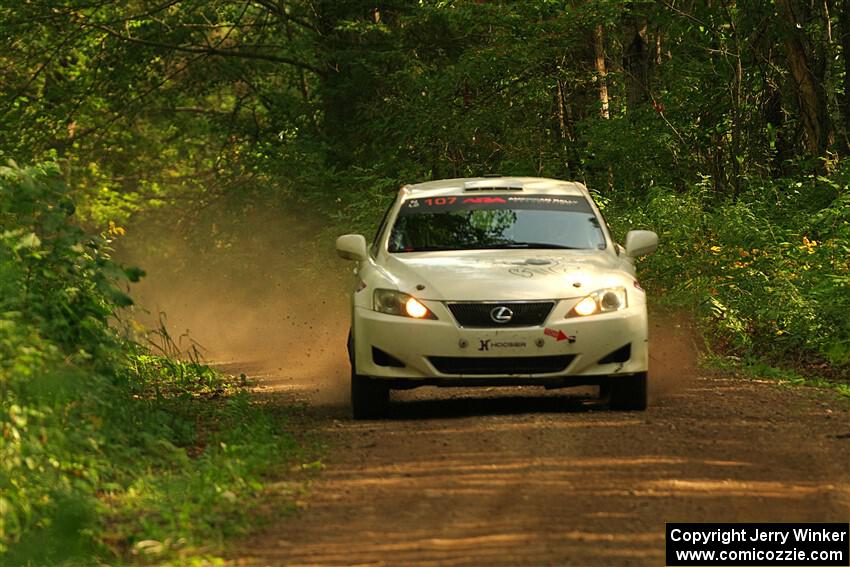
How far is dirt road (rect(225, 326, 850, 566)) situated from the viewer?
6418mm

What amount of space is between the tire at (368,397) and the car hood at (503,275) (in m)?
0.72

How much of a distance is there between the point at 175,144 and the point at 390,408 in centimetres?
2883

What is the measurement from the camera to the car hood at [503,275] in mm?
10266

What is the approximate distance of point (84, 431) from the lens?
825 cm

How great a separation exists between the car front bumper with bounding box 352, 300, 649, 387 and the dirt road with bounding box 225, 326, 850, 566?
308mm

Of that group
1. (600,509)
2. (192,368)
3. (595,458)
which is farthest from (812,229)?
(600,509)

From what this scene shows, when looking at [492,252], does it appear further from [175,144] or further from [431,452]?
[175,144]

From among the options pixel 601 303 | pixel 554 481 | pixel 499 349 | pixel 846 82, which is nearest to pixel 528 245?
pixel 601 303

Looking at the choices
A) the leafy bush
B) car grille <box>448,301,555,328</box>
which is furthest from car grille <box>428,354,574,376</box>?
the leafy bush

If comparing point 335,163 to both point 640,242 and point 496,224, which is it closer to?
point 496,224

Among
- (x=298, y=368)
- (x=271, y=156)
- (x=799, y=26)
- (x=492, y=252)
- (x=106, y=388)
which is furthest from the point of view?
(x=271, y=156)

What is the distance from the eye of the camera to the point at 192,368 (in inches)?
601

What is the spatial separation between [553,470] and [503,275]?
2.57 m

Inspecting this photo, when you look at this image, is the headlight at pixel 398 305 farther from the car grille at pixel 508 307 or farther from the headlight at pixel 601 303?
the headlight at pixel 601 303
